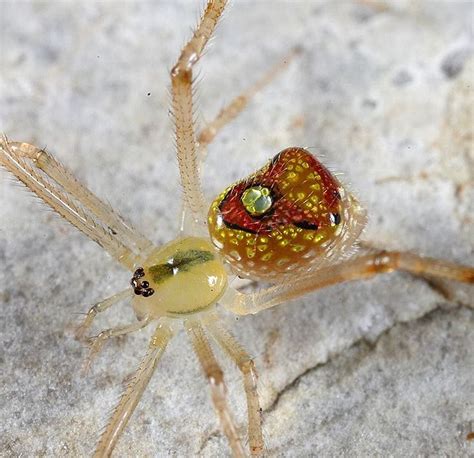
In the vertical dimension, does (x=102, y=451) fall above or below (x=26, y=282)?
below

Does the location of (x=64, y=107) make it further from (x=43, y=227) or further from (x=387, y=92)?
(x=387, y=92)

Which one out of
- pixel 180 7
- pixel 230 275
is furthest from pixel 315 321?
pixel 180 7

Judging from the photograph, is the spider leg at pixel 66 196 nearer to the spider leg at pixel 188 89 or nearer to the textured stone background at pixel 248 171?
the textured stone background at pixel 248 171

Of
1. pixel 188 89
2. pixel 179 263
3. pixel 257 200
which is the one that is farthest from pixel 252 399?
pixel 188 89

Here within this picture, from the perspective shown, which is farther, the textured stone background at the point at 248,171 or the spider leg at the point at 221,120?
the spider leg at the point at 221,120

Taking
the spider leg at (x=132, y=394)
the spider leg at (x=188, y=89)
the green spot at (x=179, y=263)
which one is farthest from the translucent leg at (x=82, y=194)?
the spider leg at (x=132, y=394)

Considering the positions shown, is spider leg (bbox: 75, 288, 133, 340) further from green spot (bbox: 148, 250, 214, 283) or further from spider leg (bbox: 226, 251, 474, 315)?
spider leg (bbox: 226, 251, 474, 315)
